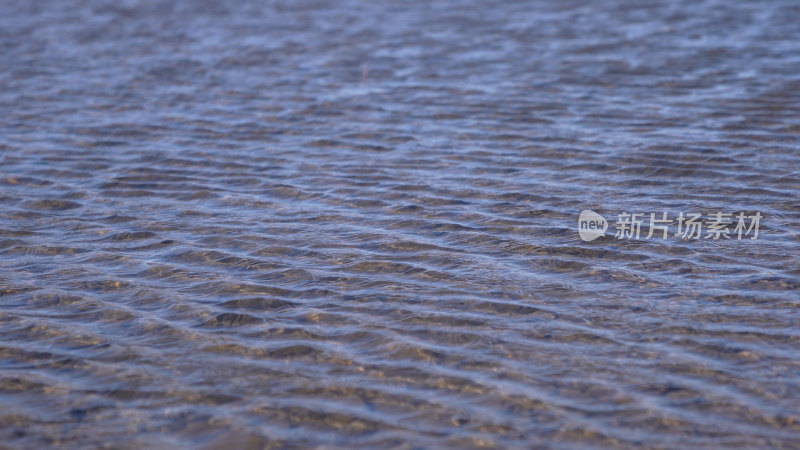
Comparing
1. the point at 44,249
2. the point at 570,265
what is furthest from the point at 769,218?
the point at 44,249

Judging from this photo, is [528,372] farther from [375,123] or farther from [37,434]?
[375,123]

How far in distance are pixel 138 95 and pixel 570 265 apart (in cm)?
660

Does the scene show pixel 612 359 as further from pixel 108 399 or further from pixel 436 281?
pixel 108 399

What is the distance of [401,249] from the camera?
6227mm

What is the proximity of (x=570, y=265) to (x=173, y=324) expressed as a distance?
98.2 inches

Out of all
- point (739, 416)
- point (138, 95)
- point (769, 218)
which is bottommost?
point (739, 416)

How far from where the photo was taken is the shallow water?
432 cm

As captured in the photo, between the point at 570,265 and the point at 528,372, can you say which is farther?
the point at 570,265

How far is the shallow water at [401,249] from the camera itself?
4.32 metres

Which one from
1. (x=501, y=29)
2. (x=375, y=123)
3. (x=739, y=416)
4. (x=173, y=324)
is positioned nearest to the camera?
(x=739, y=416)

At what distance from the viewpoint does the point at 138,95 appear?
10672mm

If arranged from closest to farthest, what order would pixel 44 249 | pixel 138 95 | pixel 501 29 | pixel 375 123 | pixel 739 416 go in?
1. pixel 739 416
2. pixel 44 249
3. pixel 375 123
4. pixel 138 95
5. pixel 501 29

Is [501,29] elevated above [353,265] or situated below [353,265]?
above

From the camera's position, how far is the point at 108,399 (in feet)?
14.6
